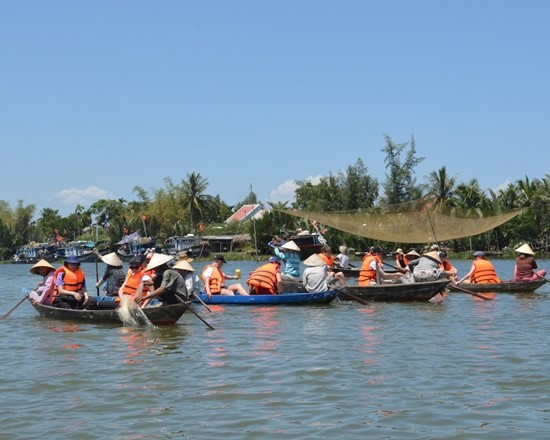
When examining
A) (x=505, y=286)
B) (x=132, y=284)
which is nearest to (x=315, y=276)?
(x=132, y=284)

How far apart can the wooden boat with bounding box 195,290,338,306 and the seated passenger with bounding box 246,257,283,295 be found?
29cm

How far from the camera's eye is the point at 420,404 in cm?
787

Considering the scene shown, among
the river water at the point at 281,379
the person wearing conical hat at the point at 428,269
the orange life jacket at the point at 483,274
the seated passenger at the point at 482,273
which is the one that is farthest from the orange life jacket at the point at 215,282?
the orange life jacket at the point at 483,274

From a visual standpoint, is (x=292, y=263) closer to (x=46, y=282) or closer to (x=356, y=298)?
(x=356, y=298)

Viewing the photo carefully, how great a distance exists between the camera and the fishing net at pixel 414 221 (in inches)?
977

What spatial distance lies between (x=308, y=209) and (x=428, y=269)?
53.5m

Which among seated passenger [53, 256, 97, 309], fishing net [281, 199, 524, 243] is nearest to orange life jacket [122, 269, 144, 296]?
seated passenger [53, 256, 97, 309]

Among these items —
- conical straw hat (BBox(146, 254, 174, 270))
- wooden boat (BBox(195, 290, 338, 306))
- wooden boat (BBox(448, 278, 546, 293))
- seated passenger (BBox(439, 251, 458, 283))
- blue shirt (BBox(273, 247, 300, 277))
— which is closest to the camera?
conical straw hat (BBox(146, 254, 174, 270))

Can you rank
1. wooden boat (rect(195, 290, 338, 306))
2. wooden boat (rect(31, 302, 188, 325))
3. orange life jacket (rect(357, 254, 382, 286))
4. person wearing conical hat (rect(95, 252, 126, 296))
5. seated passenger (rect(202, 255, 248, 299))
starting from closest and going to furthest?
wooden boat (rect(31, 302, 188, 325)) < person wearing conical hat (rect(95, 252, 126, 296)) < wooden boat (rect(195, 290, 338, 306)) < seated passenger (rect(202, 255, 248, 299)) < orange life jacket (rect(357, 254, 382, 286))

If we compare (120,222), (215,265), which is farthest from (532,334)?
(120,222)

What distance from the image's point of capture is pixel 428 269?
1789 cm

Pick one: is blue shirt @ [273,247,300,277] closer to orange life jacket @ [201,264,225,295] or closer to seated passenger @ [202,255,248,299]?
seated passenger @ [202,255,248,299]

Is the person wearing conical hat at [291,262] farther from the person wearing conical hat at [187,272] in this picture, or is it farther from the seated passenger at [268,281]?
the person wearing conical hat at [187,272]

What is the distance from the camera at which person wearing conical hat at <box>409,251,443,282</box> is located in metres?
17.9
